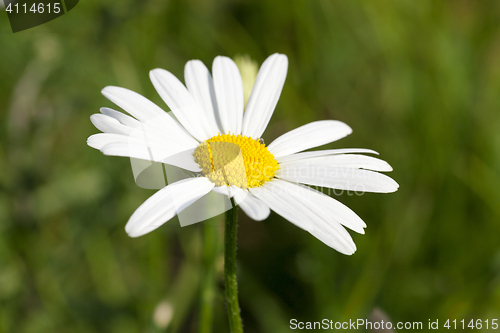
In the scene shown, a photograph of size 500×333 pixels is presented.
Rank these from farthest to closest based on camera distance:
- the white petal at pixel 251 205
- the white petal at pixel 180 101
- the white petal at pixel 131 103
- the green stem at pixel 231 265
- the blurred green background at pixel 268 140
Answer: the blurred green background at pixel 268 140 → the white petal at pixel 180 101 → the white petal at pixel 131 103 → the green stem at pixel 231 265 → the white petal at pixel 251 205

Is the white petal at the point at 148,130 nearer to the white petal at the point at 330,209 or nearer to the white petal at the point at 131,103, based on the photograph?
the white petal at the point at 131,103

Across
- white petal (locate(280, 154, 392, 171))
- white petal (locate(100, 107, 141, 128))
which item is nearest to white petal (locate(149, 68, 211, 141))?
white petal (locate(100, 107, 141, 128))

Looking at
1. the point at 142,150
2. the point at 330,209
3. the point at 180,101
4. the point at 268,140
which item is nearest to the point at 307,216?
the point at 330,209

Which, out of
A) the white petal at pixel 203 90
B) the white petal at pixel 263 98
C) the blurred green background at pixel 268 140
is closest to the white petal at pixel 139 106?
the white petal at pixel 203 90

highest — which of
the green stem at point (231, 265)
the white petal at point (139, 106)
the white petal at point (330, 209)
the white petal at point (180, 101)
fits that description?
the white petal at point (180, 101)

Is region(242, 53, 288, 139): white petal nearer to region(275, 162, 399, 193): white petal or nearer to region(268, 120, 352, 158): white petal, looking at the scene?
region(268, 120, 352, 158): white petal

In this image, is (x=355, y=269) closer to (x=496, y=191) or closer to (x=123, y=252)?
(x=496, y=191)
